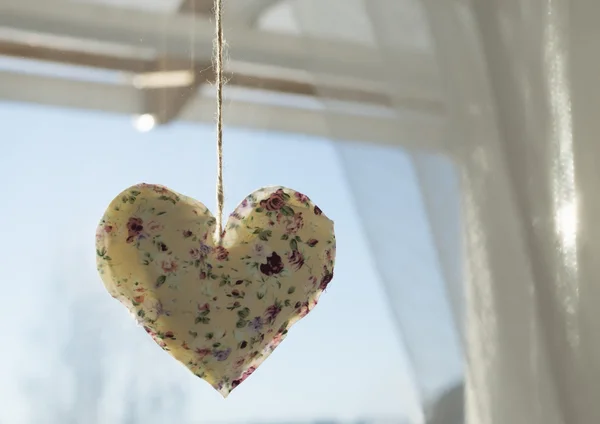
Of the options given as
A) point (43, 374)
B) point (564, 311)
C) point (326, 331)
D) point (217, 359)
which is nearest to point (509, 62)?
point (564, 311)

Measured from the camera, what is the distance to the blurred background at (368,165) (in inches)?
40.3

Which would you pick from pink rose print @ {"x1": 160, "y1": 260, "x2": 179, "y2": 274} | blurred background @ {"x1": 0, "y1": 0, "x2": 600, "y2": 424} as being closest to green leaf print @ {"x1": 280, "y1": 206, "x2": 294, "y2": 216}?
pink rose print @ {"x1": 160, "y1": 260, "x2": 179, "y2": 274}

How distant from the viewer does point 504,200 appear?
114 cm

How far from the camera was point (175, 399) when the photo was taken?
1.03 m

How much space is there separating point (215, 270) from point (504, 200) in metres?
0.50

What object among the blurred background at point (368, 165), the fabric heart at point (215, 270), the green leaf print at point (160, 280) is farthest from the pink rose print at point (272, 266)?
the blurred background at point (368, 165)

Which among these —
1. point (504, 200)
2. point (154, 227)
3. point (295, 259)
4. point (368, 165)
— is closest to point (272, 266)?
point (295, 259)

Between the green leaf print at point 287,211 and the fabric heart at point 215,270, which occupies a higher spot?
the green leaf print at point 287,211

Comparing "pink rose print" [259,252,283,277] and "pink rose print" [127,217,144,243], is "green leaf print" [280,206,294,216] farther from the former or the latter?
"pink rose print" [127,217,144,243]

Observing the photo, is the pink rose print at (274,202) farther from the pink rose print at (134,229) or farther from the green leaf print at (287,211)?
the pink rose print at (134,229)

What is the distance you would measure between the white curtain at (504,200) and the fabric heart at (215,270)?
0.95 feet

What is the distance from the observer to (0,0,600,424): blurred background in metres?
1.02


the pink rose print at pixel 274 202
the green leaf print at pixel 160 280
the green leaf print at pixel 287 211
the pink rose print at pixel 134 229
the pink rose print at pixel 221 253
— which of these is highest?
the pink rose print at pixel 274 202

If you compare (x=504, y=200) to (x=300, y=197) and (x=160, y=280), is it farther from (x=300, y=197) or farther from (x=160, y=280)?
(x=160, y=280)
